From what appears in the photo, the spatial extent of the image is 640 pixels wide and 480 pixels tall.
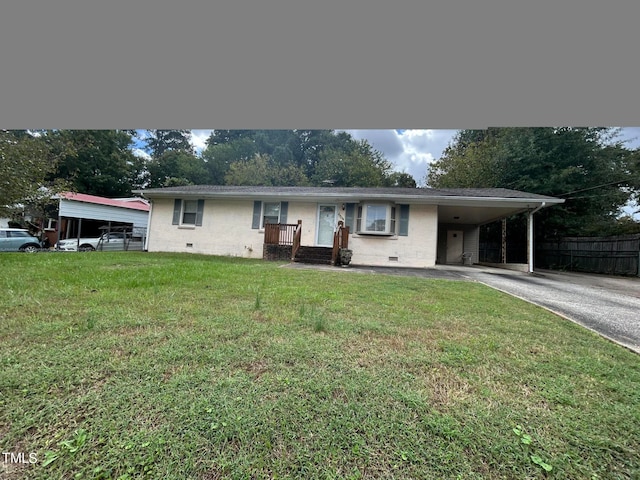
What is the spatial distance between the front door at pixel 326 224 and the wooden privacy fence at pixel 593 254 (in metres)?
11.5

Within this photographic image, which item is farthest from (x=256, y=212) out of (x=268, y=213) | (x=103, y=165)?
(x=103, y=165)

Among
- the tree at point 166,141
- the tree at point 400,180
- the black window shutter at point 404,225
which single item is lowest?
the black window shutter at point 404,225

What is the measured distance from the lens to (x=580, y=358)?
7.51 feet

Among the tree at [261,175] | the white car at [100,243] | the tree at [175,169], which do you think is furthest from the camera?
the tree at [175,169]

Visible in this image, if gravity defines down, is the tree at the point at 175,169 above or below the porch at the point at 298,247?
above

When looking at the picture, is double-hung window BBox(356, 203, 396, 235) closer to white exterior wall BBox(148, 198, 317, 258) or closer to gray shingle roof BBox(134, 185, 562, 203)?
gray shingle roof BBox(134, 185, 562, 203)

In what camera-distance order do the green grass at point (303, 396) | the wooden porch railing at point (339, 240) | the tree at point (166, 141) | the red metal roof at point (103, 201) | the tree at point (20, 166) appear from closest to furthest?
1. the green grass at point (303, 396)
2. the tree at point (20, 166)
3. the wooden porch railing at point (339, 240)
4. the red metal roof at point (103, 201)
5. the tree at point (166, 141)

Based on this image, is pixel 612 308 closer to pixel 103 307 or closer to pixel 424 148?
pixel 103 307

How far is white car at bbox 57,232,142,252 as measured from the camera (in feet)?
41.6

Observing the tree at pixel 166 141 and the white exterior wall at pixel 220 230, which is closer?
the white exterior wall at pixel 220 230

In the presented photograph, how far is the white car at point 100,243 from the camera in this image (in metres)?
12.7

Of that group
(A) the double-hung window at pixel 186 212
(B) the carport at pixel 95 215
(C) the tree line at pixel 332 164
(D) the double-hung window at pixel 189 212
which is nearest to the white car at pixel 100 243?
(B) the carport at pixel 95 215

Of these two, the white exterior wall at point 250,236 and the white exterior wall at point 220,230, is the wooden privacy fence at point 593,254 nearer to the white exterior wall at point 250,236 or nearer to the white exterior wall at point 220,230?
the white exterior wall at point 250,236

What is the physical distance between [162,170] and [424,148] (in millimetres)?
26014
